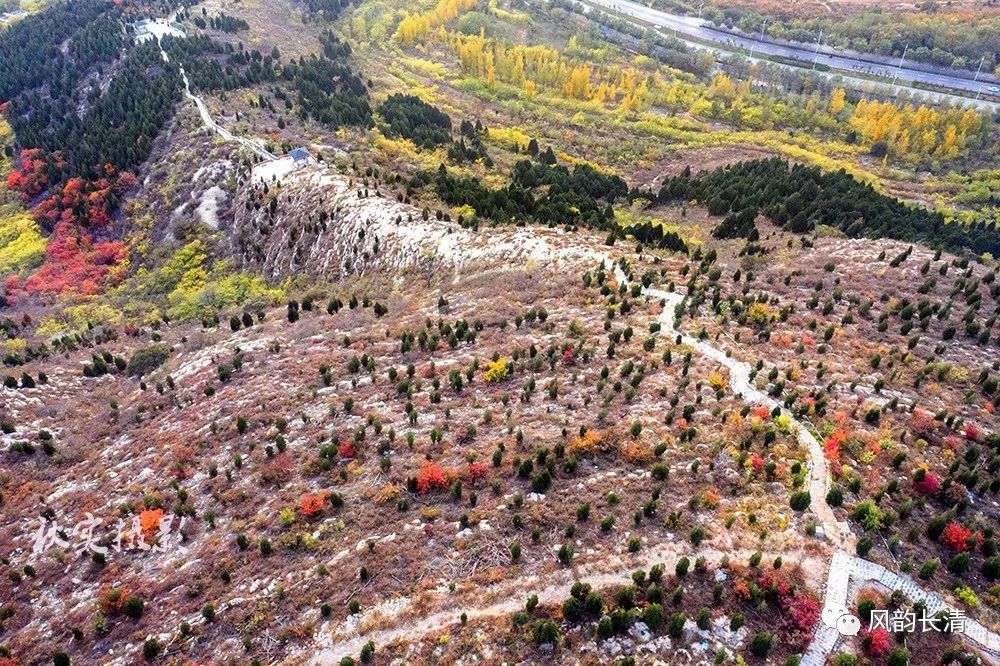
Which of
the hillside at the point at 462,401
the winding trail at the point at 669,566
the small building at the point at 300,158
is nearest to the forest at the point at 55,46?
the hillside at the point at 462,401

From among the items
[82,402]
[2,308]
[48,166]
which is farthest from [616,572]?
[48,166]

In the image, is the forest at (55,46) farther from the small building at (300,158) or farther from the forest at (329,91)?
the small building at (300,158)

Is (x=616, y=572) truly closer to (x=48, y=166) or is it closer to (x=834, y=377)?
(x=834, y=377)

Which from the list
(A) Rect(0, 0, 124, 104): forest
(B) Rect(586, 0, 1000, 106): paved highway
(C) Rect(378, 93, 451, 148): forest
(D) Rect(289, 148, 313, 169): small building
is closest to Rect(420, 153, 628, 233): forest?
(C) Rect(378, 93, 451, 148): forest

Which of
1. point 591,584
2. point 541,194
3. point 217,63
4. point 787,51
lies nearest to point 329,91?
point 217,63

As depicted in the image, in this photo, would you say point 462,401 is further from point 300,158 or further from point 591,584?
point 300,158
